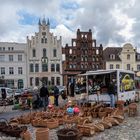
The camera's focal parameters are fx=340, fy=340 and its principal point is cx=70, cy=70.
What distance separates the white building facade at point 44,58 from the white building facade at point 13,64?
109 centimetres

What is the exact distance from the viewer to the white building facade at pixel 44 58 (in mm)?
69625

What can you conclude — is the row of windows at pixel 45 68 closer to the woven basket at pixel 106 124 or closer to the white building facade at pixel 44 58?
the white building facade at pixel 44 58

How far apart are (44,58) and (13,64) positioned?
649 cm

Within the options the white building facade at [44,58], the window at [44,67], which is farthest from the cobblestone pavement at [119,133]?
the window at [44,67]

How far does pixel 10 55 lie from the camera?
70.1 meters

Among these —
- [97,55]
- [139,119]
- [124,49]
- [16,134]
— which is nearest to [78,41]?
[97,55]

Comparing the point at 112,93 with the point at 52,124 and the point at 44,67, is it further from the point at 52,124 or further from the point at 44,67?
the point at 44,67

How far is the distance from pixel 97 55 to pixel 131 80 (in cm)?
4782

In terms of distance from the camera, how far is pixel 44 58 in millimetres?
70500

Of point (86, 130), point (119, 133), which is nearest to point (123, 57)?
point (119, 133)

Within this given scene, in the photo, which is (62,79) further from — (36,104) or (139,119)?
(139,119)

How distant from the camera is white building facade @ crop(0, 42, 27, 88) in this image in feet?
228

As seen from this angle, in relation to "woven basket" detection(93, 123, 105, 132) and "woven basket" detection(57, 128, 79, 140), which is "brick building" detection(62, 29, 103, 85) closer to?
"woven basket" detection(93, 123, 105, 132)

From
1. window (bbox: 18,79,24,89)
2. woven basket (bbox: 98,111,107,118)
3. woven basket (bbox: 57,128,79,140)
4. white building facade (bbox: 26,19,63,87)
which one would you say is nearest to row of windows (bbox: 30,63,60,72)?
white building facade (bbox: 26,19,63,87)
